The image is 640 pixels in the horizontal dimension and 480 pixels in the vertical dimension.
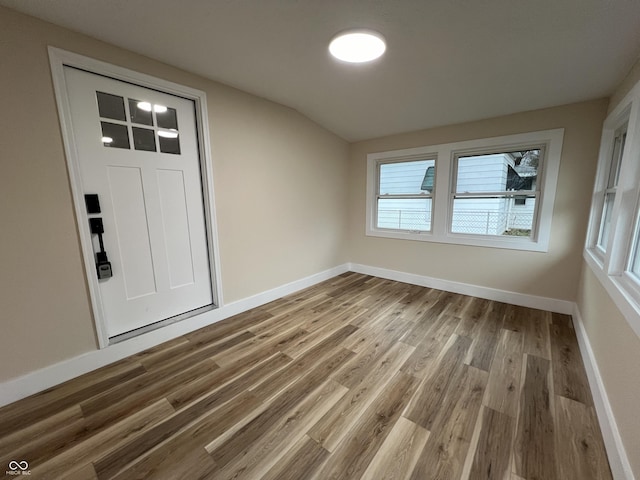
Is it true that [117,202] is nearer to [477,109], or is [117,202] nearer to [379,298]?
[379,298]

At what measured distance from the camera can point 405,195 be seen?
3.79 m

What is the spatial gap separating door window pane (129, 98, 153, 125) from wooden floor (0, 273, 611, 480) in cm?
194

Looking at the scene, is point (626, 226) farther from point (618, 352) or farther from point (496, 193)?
point (496, 193)

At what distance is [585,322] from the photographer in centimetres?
216

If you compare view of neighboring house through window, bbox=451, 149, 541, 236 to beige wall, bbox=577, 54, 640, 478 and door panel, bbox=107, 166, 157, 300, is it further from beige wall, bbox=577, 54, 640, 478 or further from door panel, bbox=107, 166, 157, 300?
door panel, bbox=107, 166, 157, 300

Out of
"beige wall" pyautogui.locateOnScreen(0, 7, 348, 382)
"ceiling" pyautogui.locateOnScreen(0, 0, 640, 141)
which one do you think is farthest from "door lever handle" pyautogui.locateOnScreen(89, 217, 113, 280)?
"ceiling" pyautogui.locateOnScreen(0, 0, 640, 141)

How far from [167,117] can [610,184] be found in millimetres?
3963

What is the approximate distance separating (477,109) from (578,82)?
0.78m

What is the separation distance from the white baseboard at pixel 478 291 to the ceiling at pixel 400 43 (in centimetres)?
205

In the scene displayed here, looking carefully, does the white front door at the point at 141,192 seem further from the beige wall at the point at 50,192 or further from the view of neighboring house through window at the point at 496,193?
the view of neighboring house through window at the point at 496,193

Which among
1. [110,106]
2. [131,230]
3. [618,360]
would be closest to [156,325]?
[131,230]

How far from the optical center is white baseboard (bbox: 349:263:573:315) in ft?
9.05

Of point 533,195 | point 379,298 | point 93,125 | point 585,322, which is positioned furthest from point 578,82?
point 93,125

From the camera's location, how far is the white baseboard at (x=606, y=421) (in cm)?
Result: 112
